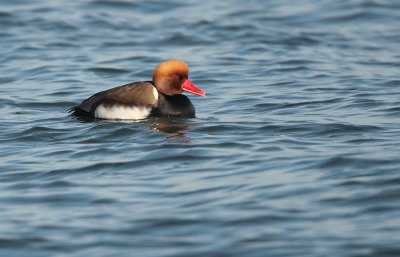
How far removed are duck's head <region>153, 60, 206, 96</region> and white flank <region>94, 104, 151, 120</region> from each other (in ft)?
1.10

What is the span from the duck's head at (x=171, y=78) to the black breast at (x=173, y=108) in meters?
0.07

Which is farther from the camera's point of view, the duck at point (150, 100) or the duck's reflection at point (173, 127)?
the duck at point (150, 100)

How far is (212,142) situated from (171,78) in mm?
1450

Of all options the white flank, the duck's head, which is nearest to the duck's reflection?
the white flank

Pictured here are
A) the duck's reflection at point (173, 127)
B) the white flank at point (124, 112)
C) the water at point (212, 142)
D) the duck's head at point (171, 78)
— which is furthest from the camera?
the duck's head at point (171, 78)

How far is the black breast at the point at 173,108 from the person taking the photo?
38.2 ft

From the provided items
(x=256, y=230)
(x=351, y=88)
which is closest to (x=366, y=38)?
(x=351, y=88)

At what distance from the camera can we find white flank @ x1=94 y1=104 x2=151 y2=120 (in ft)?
38.1

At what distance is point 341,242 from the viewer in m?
7.15

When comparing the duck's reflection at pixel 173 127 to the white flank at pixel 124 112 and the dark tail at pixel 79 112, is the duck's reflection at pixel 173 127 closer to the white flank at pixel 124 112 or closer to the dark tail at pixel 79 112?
the white flank at pixel 124 112

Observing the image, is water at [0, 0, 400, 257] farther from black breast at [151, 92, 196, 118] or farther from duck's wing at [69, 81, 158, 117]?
duck's wing at [69, 81, 158, 117]

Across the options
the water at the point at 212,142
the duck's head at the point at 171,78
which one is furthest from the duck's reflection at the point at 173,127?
the duck's head at the point at 171,78

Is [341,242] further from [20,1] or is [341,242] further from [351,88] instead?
[20,1]

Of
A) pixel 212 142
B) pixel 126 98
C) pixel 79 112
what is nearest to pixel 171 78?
pixel 126 98
